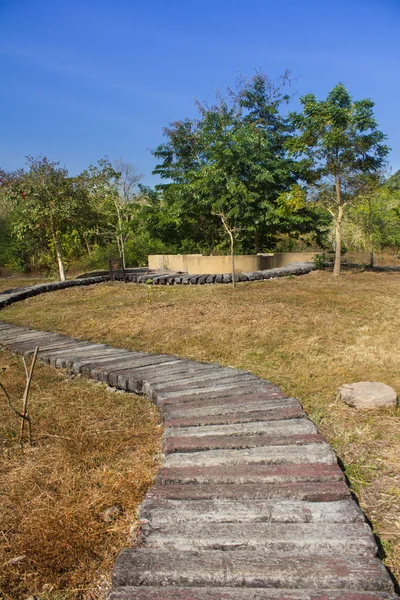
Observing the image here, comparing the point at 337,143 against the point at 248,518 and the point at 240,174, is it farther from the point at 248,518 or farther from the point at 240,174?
the point at 248,518

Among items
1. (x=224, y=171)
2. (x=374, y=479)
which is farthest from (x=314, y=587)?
(x=224, y=171)

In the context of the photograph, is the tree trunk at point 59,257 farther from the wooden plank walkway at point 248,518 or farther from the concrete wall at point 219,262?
the wooden plank walkway at point 248,518

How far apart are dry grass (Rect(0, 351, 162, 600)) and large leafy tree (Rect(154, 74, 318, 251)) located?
1020cm

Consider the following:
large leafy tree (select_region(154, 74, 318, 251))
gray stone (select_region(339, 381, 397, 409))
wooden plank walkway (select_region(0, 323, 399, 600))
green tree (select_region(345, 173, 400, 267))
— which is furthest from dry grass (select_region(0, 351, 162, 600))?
green tree (select_region(345, 173, 400, 267))

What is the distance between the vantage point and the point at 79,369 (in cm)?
452

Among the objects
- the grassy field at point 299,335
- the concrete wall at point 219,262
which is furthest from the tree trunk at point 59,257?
the concrete wall at point 219,262

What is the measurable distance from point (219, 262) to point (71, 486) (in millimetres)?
13065

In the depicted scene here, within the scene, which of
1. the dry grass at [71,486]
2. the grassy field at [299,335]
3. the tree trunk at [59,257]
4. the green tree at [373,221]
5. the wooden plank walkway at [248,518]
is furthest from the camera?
the green tree at [373,221]

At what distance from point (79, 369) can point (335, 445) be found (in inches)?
112

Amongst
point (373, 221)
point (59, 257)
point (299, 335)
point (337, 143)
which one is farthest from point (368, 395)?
point (373, 221)

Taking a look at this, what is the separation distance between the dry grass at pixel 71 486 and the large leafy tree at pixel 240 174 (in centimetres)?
1020

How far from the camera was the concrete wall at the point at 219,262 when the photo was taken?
49.3ft

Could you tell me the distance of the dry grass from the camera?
1828mm

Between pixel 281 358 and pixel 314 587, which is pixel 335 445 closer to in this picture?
pixel 314 587
